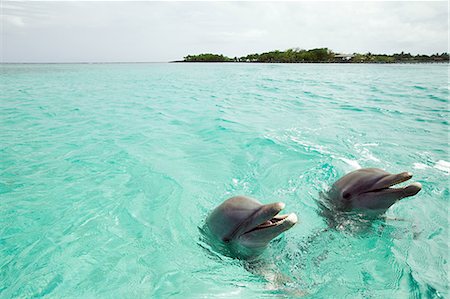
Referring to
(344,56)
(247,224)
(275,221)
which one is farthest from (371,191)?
(344,56)

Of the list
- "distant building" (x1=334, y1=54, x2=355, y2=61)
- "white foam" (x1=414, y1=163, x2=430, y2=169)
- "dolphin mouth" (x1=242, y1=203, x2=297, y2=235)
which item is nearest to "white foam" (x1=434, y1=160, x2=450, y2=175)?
"white foam" (x1=414, y1=163, x2=430, y2=169)

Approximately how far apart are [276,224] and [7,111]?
13795 mm

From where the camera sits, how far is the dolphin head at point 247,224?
8.27ft

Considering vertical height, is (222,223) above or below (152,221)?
above

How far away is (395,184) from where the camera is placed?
10.5 feet

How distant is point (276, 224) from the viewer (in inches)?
99.1

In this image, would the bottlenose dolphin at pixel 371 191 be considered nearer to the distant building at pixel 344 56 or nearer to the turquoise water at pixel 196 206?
the turquoise water at pixel 196 206

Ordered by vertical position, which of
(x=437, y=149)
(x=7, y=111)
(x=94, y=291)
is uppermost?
(x=7, y=111)

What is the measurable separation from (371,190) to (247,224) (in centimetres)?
165

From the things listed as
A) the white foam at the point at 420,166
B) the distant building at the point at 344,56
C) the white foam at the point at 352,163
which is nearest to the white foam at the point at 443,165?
the white foam at the point at 420,166

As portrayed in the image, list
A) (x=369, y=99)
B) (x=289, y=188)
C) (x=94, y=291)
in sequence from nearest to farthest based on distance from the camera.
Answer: (x=94, y=291) → (x=289, y=188) → (x=369, y=99)

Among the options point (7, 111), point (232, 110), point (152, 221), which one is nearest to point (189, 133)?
point (232, 110)

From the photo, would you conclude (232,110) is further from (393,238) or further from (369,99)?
(393,238)

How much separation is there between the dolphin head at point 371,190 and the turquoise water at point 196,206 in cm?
40
